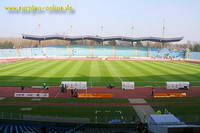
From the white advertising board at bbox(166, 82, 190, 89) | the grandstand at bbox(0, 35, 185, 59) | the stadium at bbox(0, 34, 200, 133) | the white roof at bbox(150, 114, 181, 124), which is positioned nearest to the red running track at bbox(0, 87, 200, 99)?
the stadium at bbox(0, 34, 200, 133)

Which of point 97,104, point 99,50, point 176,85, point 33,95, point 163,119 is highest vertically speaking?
point 99,50

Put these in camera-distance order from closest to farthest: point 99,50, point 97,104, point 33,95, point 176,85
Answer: point 97,104 < point 33,95 < point 176,85 < point 99,50

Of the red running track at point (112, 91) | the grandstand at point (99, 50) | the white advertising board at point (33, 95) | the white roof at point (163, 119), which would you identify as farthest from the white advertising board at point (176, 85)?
the grandstand at point (99, 50)

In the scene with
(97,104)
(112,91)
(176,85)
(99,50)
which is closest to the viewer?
(97,104)

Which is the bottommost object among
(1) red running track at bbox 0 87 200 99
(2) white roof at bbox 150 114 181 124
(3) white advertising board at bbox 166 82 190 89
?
(1) red running track at bbox 0 87 200 99

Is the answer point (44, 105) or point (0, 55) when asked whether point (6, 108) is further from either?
Result: point (0, 55)

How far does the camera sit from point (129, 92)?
3844 centimetres

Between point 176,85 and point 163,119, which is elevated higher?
point 163,119

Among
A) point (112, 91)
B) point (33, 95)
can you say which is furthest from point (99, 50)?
point (33, 95)

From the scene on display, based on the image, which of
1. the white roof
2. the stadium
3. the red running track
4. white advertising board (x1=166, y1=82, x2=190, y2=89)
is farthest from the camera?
white advertising board (x1=166, y1=82, x2=190, y2=89)

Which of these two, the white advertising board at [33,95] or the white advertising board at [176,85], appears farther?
the white advertising board at [176,85]

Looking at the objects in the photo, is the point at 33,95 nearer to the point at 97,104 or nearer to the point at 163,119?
the point at 97,104

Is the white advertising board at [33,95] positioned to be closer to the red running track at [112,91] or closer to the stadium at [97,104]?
the stadium at [97,104]

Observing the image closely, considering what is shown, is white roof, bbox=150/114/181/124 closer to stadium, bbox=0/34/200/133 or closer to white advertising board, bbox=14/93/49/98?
stadium, bbox=0/34/200/133
